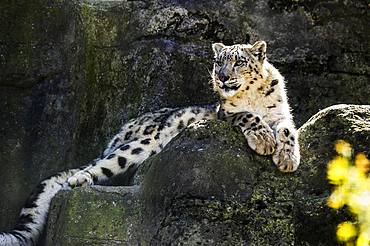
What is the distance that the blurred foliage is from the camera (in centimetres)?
351

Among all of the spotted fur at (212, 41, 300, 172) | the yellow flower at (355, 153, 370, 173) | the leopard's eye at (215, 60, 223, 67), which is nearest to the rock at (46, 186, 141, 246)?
the spotted fur at (212, 41, 300, 172)

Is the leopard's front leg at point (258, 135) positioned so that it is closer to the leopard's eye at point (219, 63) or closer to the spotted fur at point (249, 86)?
→ the spotted fur at point (249, 86)

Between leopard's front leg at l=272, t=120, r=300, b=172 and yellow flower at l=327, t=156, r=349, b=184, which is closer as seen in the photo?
yellow flower at l=327, t=156, r=349, b=184

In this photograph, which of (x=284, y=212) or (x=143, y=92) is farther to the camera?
(x=143, y=92)

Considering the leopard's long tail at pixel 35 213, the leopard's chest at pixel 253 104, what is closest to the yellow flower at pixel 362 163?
the leopard's chest at pixel 253 104

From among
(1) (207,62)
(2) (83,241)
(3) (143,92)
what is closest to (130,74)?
(3) (143,92)

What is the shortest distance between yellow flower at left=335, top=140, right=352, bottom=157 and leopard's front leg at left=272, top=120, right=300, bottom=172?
184mm

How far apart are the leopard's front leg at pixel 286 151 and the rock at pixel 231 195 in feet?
0.12

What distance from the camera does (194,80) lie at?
5688 mm

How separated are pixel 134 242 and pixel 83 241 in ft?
0.80

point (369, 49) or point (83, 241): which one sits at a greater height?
point (369, 49)

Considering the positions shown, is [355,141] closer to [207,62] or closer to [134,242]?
[134,242]

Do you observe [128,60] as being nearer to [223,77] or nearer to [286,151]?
[223,77]

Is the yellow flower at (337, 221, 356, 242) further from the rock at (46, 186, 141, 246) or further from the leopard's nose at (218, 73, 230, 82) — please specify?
the leopard's nose at (218, 73, 230, 82)
